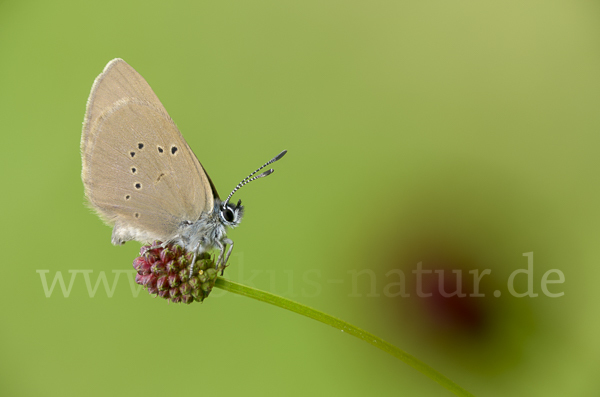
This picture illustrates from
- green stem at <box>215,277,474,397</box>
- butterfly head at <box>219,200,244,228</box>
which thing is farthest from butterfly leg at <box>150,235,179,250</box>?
green stem at <box>215,277,474,397</box>

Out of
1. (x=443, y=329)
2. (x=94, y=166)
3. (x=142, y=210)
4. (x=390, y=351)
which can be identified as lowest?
(x=443, y=329)

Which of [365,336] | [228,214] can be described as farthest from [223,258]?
[365,336]

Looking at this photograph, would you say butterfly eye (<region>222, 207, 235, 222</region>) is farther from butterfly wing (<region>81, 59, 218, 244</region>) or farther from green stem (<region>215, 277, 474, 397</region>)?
green stem (<region>215, 277, 474, 397</region>)

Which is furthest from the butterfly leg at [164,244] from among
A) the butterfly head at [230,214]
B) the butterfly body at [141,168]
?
the butterfly head at [230,214]

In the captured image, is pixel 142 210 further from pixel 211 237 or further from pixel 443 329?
pixel 443 329

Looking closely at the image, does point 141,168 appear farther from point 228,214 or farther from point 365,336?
point 365,336

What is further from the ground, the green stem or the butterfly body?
the butterfly body

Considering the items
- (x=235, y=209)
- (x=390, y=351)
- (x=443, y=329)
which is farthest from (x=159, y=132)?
(x=443, y=329)
